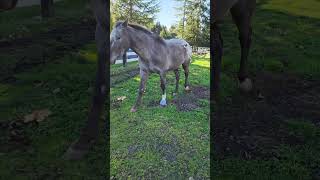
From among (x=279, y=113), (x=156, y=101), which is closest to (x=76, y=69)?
(x=279, y=113)

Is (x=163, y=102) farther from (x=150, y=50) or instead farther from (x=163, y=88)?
(x=150, y=50)

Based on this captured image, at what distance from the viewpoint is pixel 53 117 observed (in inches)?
287

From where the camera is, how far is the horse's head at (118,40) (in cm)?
402

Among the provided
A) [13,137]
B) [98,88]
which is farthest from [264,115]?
[13,137]

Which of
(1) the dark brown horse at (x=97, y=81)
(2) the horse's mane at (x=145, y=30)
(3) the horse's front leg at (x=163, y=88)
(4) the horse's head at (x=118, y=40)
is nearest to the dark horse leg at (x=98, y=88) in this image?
(1) the dark brown horse at (x=97, y=81)

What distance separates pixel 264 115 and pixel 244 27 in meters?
1.33

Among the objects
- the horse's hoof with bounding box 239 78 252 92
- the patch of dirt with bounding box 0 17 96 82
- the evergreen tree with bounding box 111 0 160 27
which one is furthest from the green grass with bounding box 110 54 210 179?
the patch of dirt with bounding box 0 17 96 82

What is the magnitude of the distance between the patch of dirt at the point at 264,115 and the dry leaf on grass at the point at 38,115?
2356 millimetres

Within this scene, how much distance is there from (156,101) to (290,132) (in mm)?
3438

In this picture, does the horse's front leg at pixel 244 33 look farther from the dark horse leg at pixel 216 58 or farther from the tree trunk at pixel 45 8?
the tree trunk at pixel 45 8

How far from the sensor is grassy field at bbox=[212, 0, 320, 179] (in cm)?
594

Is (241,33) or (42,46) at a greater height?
→ (241,33)

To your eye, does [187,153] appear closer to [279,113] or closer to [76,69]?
[279,113]

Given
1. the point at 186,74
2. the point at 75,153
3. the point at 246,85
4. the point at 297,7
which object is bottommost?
the point at 75,153
